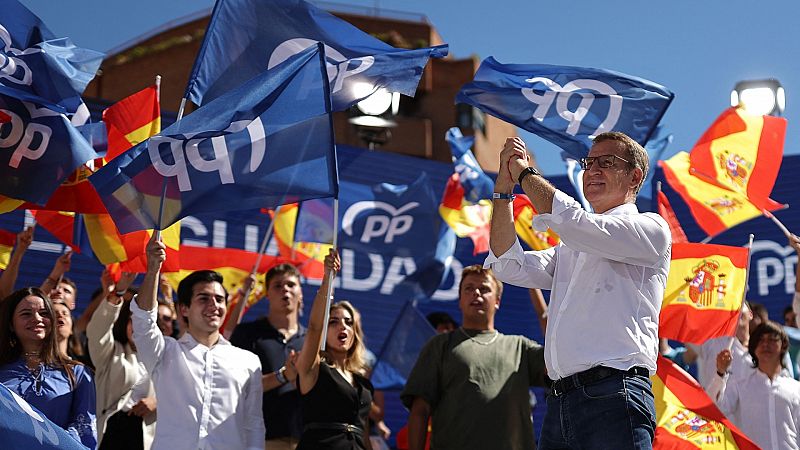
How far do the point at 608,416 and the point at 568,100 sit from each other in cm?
313

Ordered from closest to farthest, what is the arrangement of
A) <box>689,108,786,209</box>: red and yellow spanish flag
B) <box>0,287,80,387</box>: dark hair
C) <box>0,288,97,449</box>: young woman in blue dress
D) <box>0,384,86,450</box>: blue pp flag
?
<box>0,384,86,450</box>: blue pp flag < <box>0,288,97,449</box>: young woman in blue dress < <box>0,287,80,387</box>: dark hair < <box>689,108,786,209</box>: red and yellow spanish flag

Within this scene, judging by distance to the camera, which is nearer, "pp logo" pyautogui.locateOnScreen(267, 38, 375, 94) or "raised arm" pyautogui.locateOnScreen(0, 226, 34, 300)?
"pp logo" pyautogui.locateOnScreen(267, 38, 375, 94)

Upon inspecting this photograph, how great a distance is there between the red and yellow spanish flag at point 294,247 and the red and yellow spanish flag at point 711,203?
9.61 ft

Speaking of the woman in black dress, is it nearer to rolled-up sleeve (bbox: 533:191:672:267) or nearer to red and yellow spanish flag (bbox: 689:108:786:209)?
rolled-up sleeve (bbox: 533:191:672:267)

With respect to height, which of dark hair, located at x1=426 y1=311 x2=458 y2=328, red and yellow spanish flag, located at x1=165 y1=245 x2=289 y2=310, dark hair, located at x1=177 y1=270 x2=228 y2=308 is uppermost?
red and yellow spanish flag, located at x1=165 y1=245 x2=289 y2=310

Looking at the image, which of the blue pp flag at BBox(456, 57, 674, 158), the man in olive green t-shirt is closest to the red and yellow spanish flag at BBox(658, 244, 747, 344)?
the blue pp flag at BBox(456, 57, 674, 158)

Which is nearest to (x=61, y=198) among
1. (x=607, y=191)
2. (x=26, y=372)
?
(x=26, y=372)

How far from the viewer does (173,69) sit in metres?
25.5

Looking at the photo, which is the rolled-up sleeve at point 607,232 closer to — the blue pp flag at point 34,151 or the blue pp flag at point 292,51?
the blue pp flag at point 292,51

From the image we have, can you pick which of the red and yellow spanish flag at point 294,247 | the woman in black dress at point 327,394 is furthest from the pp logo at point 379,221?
the woman in black dress at point 327,394

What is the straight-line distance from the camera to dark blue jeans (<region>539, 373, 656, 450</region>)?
12.5 ft

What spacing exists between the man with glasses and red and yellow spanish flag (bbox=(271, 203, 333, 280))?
11.7ft

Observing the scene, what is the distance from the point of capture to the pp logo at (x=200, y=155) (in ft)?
18.4

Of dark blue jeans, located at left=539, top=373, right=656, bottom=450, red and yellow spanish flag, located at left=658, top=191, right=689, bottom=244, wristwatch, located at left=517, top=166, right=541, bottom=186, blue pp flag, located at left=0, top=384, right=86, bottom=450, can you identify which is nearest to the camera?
blue pp flag, located at left=0, top=384, right=86, bottom=450
